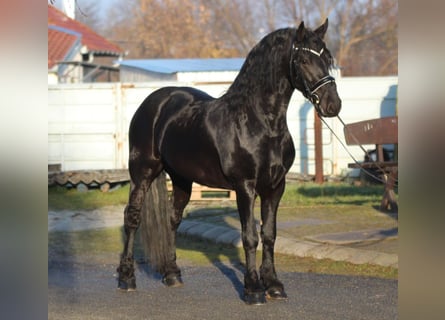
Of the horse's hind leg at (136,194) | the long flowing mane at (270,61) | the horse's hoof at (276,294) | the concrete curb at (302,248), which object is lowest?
the horse's hoof at (276,294)

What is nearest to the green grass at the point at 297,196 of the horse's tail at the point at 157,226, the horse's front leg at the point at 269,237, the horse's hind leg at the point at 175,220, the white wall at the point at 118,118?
the white wall at the point at 118,118

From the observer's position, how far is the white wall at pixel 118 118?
60.7ft

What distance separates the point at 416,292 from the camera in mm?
1891

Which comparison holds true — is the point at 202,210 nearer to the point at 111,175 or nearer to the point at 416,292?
the point at 111,175

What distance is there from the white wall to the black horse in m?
11.0

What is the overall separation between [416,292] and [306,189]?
46.3 feet

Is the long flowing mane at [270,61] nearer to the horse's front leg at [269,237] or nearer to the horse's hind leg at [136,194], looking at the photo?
the horse's front leg at [269,237]

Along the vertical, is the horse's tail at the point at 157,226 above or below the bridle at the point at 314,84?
below

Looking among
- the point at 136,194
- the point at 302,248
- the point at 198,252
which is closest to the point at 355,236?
the point at 302,248

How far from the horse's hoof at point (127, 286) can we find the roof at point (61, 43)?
84.2 feet

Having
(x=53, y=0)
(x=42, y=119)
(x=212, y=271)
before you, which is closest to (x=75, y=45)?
(x=212, y=271)

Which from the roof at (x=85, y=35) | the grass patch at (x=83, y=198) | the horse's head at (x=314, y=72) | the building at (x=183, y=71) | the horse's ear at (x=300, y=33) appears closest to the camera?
the horse's head at (x=314, y=72)

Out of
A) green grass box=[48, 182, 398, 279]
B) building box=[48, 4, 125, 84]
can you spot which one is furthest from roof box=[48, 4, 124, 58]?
green grass box=[48, 182, 398, 279]

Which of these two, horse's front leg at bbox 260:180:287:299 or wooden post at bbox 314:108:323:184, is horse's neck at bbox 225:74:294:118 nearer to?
horse's front leg at bbox 260:180:287:299
